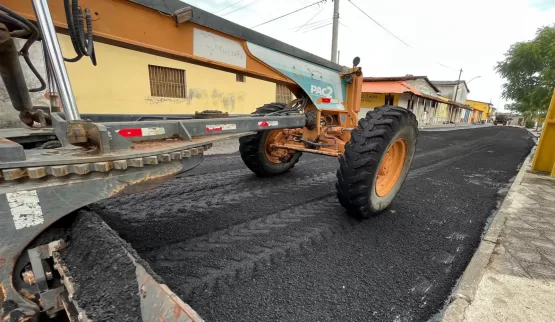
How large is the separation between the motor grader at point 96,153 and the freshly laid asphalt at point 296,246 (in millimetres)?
571

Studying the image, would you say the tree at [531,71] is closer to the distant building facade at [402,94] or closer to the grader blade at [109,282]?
the distant building facade at [402,94]

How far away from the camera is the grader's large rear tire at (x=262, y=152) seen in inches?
159

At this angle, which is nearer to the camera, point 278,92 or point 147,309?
point 147,309

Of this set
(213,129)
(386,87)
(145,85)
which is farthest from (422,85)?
(213,129)

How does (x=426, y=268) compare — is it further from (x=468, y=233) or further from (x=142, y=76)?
(x=142, y=76)

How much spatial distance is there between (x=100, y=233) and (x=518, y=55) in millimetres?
21908

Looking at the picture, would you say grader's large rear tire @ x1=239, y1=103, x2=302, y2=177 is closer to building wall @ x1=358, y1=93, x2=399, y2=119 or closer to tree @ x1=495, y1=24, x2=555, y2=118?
tree @ x1=495, y1=24, x2=555, y2=118

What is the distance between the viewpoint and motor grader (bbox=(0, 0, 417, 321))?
3.44ft

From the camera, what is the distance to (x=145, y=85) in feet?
29.6

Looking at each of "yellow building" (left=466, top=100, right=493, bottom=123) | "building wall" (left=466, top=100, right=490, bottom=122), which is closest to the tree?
"yellow building" (left=466, top=100, right=493, bottom=123)

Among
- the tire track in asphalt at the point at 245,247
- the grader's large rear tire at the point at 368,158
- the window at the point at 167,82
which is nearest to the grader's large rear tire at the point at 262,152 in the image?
the tire track in asphalt at the point at 245,247

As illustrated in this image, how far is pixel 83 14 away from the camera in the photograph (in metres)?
1.55

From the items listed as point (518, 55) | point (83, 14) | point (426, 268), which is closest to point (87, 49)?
point (83, 14)

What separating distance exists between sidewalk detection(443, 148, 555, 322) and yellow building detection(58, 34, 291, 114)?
8.61 m
